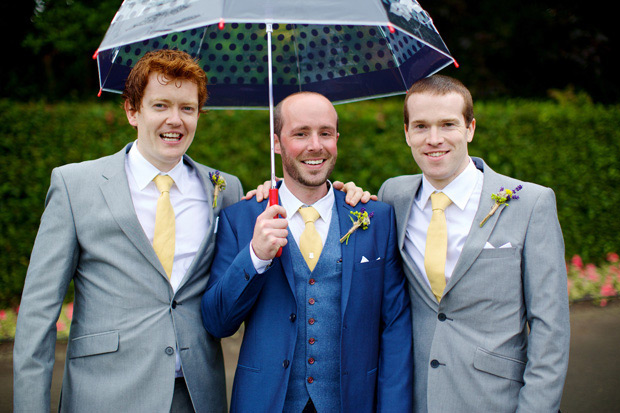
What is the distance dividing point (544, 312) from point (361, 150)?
15.1 feet

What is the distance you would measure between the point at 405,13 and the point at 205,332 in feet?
6.27

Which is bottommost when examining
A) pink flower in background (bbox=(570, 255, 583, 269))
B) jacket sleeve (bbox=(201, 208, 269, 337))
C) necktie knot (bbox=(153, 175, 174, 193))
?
pink flower in background (bbox=(570, 255, 583, 269))

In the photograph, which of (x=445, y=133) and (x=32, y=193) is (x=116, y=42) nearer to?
(x=445, y=133)

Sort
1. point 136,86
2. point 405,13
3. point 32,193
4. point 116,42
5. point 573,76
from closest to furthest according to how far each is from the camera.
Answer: point 116,42, point 405,13, point 136,86, point 32,193, point 573,76

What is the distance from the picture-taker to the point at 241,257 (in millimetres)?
2475

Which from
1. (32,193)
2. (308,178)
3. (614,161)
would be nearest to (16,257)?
(32,193)

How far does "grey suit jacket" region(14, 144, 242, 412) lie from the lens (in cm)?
243

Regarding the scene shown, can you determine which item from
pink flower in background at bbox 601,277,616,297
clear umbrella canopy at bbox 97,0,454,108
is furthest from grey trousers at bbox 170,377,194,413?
pink flower in background at bbox 601,277,616,297

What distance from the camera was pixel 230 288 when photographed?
2459 mm

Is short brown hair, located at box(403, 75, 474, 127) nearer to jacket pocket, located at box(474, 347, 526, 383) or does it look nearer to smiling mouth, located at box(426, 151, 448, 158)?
smiling mouth, located at box(426, 151, 448, 158)

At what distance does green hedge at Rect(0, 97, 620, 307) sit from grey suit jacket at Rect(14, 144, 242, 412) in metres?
4.17

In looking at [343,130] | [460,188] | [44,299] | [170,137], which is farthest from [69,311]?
[460,188]

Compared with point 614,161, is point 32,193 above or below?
below

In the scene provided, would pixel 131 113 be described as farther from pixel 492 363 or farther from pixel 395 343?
pixel 492 363
